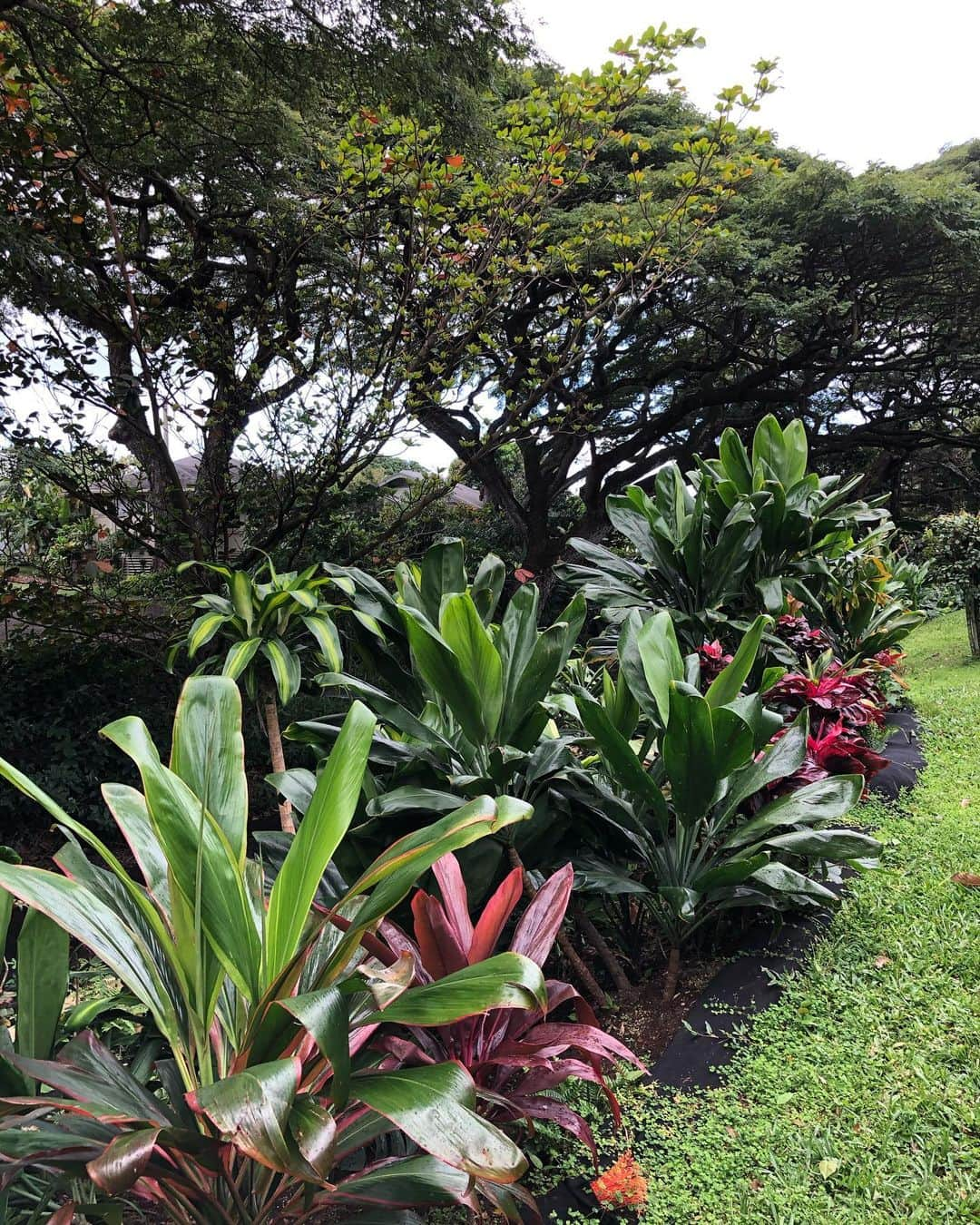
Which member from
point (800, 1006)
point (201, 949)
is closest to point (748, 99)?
point (800, 1006)

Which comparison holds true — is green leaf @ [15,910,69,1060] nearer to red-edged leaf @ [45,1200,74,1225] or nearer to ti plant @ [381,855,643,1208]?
red-edged leaf @ [45,1200,74,1225]

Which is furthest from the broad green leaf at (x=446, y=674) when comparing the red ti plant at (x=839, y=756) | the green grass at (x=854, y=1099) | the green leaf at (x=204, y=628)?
the green leaf at (x=204, y=628)

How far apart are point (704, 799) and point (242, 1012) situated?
0.98 metres

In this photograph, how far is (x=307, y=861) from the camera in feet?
3.29

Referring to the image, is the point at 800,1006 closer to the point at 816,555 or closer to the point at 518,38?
the point at 816,555

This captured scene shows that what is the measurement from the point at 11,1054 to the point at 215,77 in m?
4.04

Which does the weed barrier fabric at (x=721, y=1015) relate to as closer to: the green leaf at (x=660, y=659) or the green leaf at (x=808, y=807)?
the green leaf at (x=808, y=807)

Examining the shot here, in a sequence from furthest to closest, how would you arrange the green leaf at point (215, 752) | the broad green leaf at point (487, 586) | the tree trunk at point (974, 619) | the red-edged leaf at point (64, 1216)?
the tree trunk at point (974, 619), the broad green leaf at point (487, 586), the green leaf at point (215, 752), the red-edged leaf at point (64, 1216)

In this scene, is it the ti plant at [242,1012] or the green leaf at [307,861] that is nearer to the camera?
the ti plant at [242,1012]

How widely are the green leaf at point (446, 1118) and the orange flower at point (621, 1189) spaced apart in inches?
18.8

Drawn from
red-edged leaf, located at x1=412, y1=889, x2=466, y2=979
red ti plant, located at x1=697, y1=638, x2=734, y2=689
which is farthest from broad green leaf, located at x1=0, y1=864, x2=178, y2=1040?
red ti plant, located at x1=697, y1=638, x2=734, y2=689

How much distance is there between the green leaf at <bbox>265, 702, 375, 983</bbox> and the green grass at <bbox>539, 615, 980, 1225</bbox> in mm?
729

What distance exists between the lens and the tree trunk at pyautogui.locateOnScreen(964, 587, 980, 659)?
593cm

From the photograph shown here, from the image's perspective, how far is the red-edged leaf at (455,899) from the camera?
A: 1.31 m
